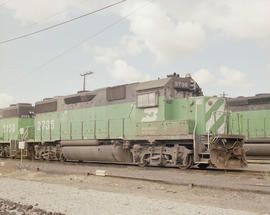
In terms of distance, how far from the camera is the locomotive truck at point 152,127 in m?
11.7

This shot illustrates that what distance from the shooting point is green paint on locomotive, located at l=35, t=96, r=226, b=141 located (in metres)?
12.1

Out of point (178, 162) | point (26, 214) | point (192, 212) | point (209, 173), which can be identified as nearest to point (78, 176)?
point (178, 162)

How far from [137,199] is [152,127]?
646 centimetres

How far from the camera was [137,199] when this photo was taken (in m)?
6.53

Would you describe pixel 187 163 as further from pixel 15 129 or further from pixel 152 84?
pixel 15 129

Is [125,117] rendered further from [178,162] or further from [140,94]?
[178,162]

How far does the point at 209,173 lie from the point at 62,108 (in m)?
10.0

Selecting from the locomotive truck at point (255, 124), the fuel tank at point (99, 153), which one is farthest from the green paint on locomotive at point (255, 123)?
the fuel tank at point (99, 153)

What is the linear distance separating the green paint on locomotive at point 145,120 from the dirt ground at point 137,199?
3.46 metres

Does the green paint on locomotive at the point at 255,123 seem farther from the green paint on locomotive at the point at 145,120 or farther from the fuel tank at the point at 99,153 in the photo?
the fuel tank at the point at 99,153

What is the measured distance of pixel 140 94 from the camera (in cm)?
1355

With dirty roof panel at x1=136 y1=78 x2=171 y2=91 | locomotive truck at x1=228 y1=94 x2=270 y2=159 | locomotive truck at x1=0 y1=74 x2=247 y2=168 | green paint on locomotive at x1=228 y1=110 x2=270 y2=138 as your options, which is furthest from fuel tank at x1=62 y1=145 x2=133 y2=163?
green paint on locomotive at x1=228 y1=110 x2=270 y2=138

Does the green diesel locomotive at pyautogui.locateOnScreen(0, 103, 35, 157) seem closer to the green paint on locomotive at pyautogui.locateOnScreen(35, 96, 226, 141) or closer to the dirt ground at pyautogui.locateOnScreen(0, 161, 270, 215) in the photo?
the green paint on locomotive at pyautogui.locateOnScreen(35, 96, 226, 141)

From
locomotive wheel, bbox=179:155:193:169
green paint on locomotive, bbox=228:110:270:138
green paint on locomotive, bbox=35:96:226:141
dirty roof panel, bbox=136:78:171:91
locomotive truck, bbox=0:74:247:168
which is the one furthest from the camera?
green paint on locomotive, bbox=228:110:270:138
